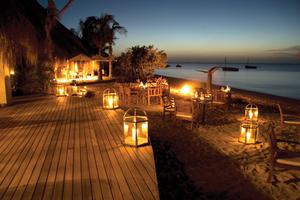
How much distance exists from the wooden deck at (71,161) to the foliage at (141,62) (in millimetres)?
11020

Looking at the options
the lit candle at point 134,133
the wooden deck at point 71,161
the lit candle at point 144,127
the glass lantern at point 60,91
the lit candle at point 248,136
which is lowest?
the lit candle at point 248,136

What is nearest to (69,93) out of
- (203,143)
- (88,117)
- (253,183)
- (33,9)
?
(88,117)

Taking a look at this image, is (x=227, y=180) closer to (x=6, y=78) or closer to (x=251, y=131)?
(x=251, y=131)

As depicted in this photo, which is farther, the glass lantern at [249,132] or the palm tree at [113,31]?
the palm tree at [113,31]

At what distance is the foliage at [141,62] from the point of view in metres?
17.0

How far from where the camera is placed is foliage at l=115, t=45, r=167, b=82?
17.0m

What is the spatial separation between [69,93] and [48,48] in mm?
6336

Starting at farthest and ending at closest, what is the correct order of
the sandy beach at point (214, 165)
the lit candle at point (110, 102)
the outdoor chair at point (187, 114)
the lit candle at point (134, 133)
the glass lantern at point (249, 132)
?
the lit candle at point (110, 102), the outdoor chair at point (187, 114), the glass lantern at point (249, 132), the lit candle at point (134, 133), the sandy beach at point (214, 165)

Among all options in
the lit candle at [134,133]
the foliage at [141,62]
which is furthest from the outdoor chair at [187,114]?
the foliage at [141,62]

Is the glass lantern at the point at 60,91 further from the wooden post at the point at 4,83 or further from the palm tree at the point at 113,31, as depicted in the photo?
Answer: the palm tree at the point at 113,31

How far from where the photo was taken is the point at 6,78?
854 centimetres

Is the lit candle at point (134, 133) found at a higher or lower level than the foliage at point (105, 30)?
lower

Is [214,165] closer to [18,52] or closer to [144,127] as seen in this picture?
[144,127]

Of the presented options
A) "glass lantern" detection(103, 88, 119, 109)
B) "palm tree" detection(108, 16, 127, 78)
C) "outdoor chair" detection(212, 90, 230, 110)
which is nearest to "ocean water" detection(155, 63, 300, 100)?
"outdoor chair" detection(212, 90, 230, 110)
